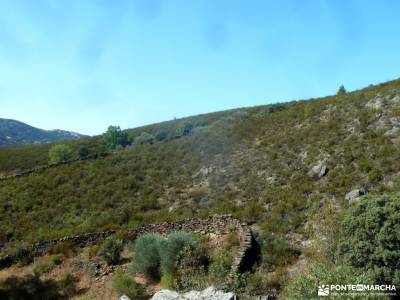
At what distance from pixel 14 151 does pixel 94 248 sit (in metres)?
55.3

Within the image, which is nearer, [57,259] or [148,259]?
[148,259]

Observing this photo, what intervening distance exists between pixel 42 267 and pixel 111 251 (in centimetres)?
335

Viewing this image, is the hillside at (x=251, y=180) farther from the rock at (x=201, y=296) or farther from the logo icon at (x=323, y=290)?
the logo icon at (x=323, y=290)

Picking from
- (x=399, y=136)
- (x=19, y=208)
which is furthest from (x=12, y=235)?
(x=399, y=136)

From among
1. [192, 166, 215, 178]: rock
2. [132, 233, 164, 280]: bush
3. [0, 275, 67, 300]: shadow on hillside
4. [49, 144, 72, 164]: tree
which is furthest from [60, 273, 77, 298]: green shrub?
[49, 144, 72, 164]: tree

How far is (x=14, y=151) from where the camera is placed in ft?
230

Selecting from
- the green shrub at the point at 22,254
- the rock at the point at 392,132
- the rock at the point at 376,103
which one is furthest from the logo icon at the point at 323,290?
the rock at the point at 376,103

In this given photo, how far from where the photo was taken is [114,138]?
60.2m

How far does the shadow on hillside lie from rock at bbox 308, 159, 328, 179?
48.7 feet

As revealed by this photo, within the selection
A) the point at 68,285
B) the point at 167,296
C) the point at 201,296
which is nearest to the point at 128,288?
the point at 68,285

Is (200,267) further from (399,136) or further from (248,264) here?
(399,136)

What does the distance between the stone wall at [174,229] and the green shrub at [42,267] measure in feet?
6.34

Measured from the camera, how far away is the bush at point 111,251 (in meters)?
19.3

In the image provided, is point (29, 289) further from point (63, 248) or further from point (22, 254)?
point (22, 254)
